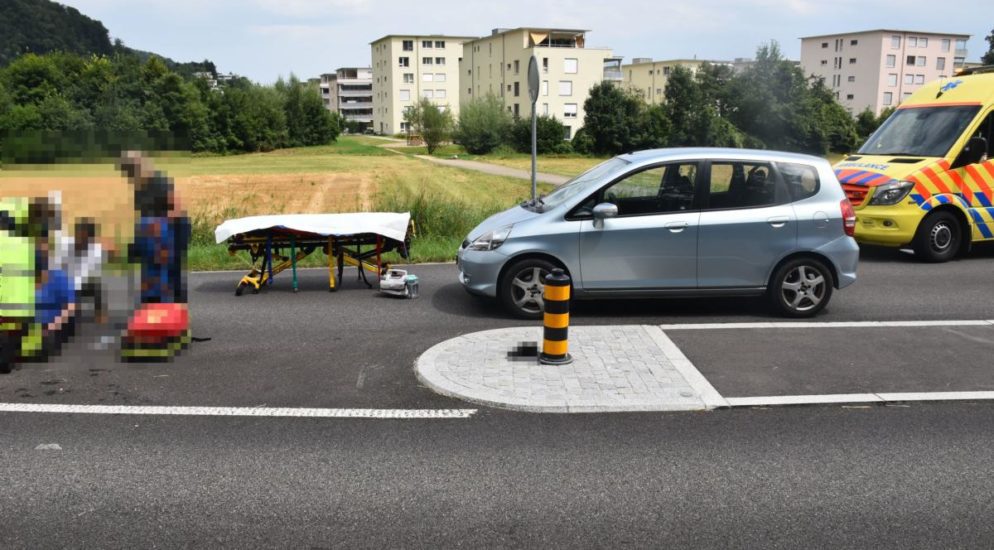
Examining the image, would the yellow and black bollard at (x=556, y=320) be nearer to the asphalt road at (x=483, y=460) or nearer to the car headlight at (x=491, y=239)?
the asphalt road at (x=483, y=460)

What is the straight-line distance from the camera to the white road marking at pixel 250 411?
5.89 metres

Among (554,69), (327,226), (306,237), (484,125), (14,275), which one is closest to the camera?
(14,275)

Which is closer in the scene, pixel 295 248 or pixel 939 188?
pixel 295 248

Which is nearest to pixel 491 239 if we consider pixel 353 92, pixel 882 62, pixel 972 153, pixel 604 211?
pixel 604 211

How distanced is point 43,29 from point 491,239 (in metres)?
151

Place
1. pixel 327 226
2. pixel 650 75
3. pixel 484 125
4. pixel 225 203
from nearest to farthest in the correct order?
1. pixel 327 226
2. pixel 225 203
3. pixel 484 125
4. pixel 650 75

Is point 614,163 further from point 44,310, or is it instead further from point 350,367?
point 44,310

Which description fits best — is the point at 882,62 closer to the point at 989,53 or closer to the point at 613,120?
the point at 989,53

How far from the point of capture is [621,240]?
863cm

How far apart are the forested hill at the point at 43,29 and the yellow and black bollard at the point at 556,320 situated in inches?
5396

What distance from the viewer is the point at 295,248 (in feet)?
34.0

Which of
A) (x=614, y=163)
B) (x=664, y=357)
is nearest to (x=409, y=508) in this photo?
(x=664, y=357)

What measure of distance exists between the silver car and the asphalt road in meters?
0.95

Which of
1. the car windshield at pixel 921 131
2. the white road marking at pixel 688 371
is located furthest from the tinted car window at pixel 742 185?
the car windshield at pixel 921 131
